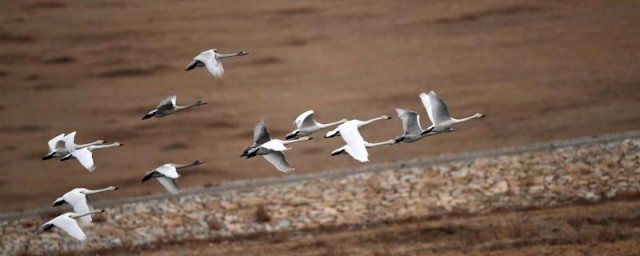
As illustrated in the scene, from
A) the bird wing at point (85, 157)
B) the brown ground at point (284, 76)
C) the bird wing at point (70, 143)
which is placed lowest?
the bird wing at point (85, 157)

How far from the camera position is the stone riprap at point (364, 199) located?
3347 cm

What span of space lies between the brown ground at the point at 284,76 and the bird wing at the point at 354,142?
1444 centimetres

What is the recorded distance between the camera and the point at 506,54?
45.2 meters

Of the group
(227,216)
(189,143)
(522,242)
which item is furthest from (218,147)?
(522,242)

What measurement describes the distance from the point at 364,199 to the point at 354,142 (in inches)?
468

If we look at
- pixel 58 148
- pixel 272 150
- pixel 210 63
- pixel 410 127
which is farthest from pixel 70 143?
pixel 410 127

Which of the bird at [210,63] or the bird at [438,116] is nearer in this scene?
the bird at [438,116]

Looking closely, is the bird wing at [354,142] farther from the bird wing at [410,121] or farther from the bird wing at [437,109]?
the bird wing at [437,109]

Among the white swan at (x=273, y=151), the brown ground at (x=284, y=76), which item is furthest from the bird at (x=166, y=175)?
the brown ground at (x=284, y=76)

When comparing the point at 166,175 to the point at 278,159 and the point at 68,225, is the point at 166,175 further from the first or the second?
the point at 68,225

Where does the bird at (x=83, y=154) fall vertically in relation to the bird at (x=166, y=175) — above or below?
above

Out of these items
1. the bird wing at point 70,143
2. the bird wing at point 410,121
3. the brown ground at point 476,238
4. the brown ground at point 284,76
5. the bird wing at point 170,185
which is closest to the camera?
the bird wing at point 410,121

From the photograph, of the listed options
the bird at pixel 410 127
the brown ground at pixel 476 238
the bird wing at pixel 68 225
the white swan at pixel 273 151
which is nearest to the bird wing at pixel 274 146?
the white swan at pixel 273 151

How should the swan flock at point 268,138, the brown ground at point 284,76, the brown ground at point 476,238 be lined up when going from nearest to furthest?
1. the swan flock at point 268,138
2. the brown ground at point 476,238
3. the brown ground at point 284,76
